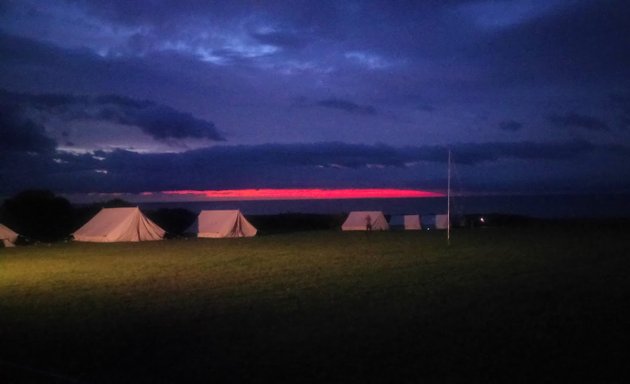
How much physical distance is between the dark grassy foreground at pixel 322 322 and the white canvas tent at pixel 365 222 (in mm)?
27938

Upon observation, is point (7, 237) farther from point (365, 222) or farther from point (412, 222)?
point (412, 222)

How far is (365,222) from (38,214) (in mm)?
24423

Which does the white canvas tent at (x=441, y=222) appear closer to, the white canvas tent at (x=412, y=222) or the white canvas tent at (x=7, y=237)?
the white canvas tent at (x=412, y=222)

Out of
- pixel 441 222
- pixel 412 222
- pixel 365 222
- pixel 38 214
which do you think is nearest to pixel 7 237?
pixel 38 214

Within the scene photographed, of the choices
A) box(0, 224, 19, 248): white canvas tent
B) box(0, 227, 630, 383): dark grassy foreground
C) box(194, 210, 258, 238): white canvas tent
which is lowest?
box(0, 227, 630, 383): dark grassy foreground

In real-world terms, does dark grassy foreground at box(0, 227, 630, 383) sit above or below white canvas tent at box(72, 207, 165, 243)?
below

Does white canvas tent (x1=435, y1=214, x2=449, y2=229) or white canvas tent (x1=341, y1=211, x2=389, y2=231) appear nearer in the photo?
white canvas tent (x1=341, y1=211, x2=389, y2=231)

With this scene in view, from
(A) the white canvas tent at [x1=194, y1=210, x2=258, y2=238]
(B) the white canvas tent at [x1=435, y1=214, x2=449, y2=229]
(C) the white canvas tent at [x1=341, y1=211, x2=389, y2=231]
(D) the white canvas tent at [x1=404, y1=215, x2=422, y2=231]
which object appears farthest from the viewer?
(D) the white canvas tent at [x1=404, y1=215, x2=422, y2=231]

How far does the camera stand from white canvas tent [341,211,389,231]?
1864 inches

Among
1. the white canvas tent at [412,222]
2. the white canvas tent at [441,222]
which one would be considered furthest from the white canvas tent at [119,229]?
the white canvas tent at [441,222]

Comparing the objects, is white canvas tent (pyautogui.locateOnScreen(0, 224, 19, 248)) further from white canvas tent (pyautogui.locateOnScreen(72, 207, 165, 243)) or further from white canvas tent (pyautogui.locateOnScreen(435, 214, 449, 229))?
white canvas tent (pyautogui.locateOnScreen(435, 214, 449, 229))

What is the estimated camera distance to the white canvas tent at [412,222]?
49.9 meters

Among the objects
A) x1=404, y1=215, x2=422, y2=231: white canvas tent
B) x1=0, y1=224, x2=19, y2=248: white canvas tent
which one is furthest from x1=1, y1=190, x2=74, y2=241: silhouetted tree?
x1=404, y1=215, x2=422, y2=231: white canvas tent

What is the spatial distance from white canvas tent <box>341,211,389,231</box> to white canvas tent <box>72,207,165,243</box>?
17.4 m
